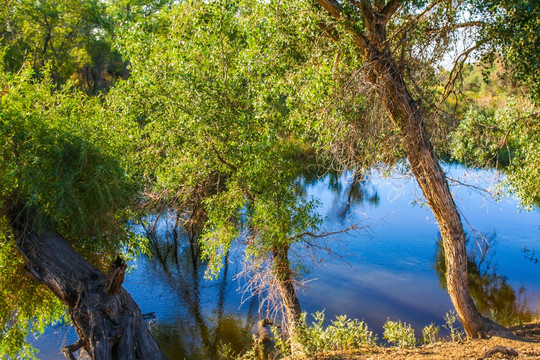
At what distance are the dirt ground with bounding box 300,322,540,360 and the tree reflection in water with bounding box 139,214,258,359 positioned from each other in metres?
3.72

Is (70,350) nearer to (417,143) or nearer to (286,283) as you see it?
(286,283)

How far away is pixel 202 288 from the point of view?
1355 cm

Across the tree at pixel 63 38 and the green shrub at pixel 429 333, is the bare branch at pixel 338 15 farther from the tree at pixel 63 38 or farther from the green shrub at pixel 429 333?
the tree at pixel 63 38

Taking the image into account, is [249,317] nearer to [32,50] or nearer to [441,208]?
[441,208]

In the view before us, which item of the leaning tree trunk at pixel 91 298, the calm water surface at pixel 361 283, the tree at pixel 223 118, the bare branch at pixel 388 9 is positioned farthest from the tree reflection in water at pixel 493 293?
the leaning tree trunk at pixel 91 298

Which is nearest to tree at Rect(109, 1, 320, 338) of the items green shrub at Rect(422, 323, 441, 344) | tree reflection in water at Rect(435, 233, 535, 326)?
green shrub at Rect(422, 323, 441, 344)

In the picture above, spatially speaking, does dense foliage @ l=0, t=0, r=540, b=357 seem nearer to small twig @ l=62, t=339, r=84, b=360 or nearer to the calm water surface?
the calm water surface

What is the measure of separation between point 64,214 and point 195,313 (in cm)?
599

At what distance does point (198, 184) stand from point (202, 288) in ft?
16.9

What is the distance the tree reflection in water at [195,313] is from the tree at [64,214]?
10.4ft

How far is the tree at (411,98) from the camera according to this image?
7.04 metres

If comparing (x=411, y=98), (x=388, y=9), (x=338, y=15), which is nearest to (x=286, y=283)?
(x=411, y=98)

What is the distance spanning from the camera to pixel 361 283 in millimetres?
13891

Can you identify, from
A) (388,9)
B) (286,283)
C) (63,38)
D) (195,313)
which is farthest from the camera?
(63,38)
